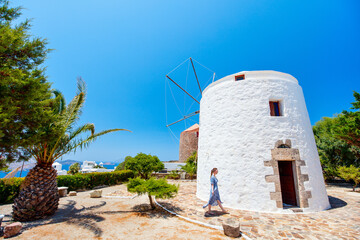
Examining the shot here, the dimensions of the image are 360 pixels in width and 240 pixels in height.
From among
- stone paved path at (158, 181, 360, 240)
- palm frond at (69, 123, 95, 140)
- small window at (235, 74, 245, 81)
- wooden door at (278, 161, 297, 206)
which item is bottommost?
stone paved path at (158, 181, 360, 240)

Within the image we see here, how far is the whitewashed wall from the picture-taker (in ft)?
22.3

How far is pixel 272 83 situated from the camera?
7887 mm

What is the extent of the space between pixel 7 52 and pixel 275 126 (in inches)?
390

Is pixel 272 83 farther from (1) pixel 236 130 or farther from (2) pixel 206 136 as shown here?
(2) pixel 206 136

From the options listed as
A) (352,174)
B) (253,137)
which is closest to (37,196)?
(253,137)

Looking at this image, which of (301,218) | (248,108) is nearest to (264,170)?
(301,218)

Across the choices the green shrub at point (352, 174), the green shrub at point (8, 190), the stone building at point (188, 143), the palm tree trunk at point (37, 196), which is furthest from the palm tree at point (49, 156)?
the stone building at point (188, 143)

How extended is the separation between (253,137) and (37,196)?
8.94 m

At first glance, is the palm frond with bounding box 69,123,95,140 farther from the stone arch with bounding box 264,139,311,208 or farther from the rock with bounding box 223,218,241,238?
the stone arch with bounding box 264,139,311,208

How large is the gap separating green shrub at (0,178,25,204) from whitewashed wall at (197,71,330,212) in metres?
10.0

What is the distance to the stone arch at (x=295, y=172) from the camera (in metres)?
6.52

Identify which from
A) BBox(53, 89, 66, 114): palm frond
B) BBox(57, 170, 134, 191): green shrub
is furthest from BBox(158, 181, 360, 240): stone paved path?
BBox(57, 170, 134, 191): green shrub

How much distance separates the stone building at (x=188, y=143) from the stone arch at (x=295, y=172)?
1825 centimetres

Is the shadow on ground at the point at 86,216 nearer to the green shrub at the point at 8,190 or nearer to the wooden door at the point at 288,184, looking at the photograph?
the green shrub at the point at 8,190
